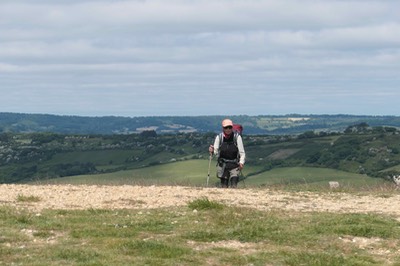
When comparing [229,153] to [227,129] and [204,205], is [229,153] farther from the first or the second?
[204,205]

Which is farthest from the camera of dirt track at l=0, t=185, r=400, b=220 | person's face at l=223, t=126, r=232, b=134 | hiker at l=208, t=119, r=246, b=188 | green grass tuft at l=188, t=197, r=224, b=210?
hiker at l=208, t=119, r=246, b=188

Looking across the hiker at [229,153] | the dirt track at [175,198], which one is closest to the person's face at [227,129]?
the hiker at [229,153]

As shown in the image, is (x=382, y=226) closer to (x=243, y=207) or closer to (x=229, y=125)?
(x=243, y=207)

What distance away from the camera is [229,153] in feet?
72.5

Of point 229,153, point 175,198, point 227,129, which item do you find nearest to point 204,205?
point 175,198

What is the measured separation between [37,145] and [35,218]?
510ft

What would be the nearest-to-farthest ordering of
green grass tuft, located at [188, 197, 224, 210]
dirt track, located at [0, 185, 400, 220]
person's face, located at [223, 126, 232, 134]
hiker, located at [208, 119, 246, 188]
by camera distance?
green grass tuft, located at [188, 197, 224, 210] → dirt track, located at [0, 185, 400, 220] → person's face, located at [223, 126, 232, 134] → hiker, located at [208, 119, 246, 188]

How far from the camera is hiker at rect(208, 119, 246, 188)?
72.1ft

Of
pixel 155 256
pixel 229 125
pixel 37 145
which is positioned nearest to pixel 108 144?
pixel 37 145

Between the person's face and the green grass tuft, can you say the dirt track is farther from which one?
the person's face

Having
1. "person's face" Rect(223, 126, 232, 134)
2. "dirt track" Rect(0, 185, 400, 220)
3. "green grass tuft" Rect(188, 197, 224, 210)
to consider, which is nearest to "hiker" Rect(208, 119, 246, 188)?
"person's face" Rect(223, 126, 232, 134)

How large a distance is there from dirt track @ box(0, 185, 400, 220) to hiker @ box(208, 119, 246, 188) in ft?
5.20

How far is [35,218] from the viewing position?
13.8 meters

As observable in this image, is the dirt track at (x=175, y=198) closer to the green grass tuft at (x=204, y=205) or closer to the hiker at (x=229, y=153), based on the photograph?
the green grass tuft at (x=204, y=205)
